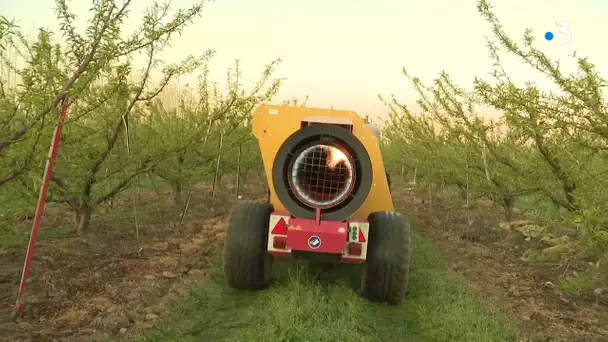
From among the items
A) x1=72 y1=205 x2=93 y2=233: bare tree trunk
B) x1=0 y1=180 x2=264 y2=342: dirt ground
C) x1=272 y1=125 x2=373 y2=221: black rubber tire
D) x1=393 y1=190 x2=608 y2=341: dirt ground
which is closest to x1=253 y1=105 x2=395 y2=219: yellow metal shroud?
x1=272 y1=125 x2=373 y2=221: black rubber tire

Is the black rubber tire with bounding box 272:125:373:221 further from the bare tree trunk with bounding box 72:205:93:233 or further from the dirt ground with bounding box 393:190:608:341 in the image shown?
the bare tree trunk with bounding box 72:205:93:233

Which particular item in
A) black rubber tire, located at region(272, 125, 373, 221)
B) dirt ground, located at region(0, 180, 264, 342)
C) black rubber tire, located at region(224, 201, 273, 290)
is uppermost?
black rubber tire, located at region(272, 125, 373, 221)

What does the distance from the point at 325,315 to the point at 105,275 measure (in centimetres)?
298

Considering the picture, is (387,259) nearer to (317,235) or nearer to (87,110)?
(317,235)

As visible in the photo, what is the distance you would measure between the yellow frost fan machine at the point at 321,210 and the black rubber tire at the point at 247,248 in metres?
0.01

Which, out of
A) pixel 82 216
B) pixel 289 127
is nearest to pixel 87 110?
pixel 289 127

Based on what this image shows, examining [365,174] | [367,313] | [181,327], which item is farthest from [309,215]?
[181,327]

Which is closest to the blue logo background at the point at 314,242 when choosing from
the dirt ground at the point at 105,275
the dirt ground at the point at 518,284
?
the dirt ground at the point at 105,275

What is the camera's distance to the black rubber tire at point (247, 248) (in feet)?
16.4

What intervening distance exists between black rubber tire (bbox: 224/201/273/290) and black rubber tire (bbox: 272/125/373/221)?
69cm

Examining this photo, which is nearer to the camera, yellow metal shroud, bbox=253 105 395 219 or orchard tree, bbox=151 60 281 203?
yellow metal shroud, bbox=253 105 395 219

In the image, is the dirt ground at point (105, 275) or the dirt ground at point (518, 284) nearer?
the dirt ground at point (105, 275)

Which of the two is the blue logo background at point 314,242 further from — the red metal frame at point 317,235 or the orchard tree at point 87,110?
the orchard tree at point 87,110

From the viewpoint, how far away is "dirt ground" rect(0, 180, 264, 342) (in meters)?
4.29
